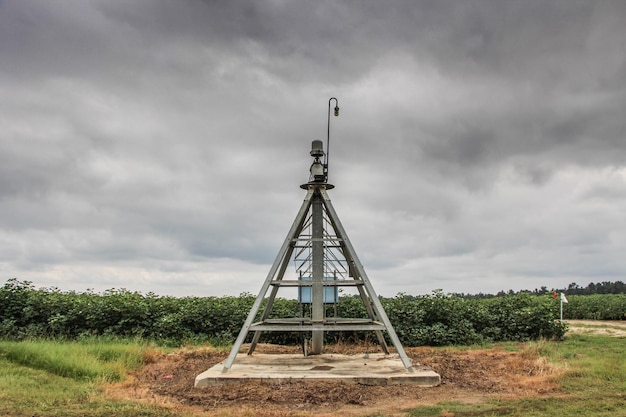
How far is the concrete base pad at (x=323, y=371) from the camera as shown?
9.05 meters

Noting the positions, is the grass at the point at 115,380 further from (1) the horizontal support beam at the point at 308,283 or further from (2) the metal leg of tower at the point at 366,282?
(1) the horizontal support beam at the point at 308,283

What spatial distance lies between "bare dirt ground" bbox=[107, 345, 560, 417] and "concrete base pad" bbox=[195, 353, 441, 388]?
174 mm

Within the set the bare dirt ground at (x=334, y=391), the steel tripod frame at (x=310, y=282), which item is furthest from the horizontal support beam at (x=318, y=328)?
the bare dirt ground at (x=334, y=391)

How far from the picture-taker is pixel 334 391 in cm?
846

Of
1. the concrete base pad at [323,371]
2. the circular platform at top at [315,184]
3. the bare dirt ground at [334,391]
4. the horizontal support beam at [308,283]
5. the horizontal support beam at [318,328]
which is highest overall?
the circular platform at top at [315,184]

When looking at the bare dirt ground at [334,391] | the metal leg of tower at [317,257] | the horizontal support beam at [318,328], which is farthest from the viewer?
the metal leg of tower at [317,257]

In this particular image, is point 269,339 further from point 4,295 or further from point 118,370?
point 4,295

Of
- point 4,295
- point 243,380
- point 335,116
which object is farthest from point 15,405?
point 4,295

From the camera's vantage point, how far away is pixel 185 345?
45.9 feet

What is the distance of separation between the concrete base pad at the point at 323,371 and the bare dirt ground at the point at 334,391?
17cm

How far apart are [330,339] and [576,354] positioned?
6.03m

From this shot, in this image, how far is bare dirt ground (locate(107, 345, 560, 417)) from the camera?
778cm

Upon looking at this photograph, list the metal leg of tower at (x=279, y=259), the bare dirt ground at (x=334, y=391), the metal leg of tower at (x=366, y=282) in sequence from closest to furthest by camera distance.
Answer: the bare dirt ground at (x=334, y=391)
the metal leg of tower at (x=366, y=282)
the metal leg of tower at (x=279, y=259)

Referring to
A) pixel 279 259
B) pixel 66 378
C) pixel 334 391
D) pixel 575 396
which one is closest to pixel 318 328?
pixel 279 259
